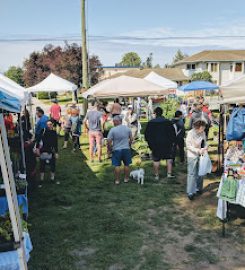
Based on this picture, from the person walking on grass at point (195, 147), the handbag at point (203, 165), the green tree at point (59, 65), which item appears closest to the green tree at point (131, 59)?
the green tree at point (59, 65)

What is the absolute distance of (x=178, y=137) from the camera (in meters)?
9.27

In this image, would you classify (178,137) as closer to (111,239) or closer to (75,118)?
(75,118)

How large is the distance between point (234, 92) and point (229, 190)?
2.41 meters

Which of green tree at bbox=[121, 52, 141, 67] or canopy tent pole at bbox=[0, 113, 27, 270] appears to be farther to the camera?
green tree at bbox=[121, 52, 141, 67]

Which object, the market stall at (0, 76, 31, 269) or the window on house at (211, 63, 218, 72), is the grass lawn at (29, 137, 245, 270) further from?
the window on house at (211, 63, 218, 72)

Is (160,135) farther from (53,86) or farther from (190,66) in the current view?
(190,66)

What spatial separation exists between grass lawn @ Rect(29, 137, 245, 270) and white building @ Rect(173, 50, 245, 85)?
49.2 m

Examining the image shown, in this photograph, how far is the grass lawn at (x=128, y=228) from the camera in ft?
15.3

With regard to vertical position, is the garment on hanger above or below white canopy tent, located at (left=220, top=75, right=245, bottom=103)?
below

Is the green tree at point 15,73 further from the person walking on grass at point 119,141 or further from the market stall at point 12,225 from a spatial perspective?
the market stall at point 12,225

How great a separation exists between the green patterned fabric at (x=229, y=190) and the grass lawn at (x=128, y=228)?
0.70 m

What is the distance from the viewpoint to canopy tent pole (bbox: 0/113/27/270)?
2.92 meters

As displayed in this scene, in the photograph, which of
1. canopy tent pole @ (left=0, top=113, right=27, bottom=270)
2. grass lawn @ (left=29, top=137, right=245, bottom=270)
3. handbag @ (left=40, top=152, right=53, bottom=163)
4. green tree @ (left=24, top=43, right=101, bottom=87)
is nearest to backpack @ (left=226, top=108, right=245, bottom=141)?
grass lawn @ (left=29, top=137, right=245, bottom=270)

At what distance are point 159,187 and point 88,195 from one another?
1.66 metres
